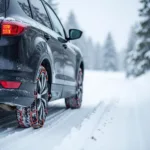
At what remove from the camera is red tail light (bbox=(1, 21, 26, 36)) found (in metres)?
3.38

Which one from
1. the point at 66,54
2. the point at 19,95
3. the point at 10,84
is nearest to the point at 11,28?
the point at 10,84

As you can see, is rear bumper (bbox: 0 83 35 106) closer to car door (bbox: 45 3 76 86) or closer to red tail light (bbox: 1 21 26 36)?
red tail light (bbox: 1 21 26 36)

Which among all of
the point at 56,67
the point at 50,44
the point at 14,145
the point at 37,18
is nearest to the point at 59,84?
the point at 56,67

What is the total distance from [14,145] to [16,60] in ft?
3.02

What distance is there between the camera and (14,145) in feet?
10.3

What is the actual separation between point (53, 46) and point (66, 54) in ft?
2.81

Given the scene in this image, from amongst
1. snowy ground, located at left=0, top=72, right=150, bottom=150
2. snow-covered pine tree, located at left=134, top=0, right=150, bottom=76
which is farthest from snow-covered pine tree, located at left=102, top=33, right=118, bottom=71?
snowy ground, located at left=0, top=72, right=150, bottom=150

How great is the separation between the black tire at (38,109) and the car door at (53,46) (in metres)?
0.36

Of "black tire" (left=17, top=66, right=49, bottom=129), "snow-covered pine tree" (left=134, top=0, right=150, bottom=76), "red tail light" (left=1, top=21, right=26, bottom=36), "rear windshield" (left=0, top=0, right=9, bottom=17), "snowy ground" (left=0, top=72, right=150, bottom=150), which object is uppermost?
"snow-covered pine tree" (left=134, top=0, right=150, bottom=76)

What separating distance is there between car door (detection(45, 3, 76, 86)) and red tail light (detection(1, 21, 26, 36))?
1.69m

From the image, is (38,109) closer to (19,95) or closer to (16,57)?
(19,95)

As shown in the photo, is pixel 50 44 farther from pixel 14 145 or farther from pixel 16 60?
pixel 14 145

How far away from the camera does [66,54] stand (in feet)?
17.9

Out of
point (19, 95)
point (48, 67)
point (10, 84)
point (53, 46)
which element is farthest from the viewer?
point (53, 46)
